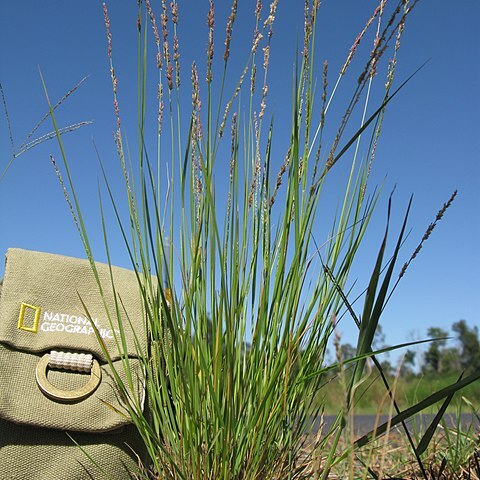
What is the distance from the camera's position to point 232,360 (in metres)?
1.05

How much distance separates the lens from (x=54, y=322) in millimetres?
1725

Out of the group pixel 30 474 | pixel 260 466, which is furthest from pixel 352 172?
pixel 30 474

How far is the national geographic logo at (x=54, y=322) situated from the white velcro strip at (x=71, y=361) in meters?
0.08

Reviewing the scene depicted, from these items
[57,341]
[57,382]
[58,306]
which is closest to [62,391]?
[57,382]

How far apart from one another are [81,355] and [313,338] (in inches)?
32.8

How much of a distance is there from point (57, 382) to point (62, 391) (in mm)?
35

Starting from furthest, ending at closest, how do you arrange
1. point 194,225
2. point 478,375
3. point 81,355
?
point 81,355
point 194,225
point 478,375

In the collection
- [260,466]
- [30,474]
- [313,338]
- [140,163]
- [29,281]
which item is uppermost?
[29,281]

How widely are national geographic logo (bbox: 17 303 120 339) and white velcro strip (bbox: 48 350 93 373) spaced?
0.25ft

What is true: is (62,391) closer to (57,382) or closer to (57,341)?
(57,382)

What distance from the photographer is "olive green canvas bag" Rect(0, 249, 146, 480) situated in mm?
1569

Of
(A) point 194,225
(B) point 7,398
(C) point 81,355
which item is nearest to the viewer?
(A) point 194,225

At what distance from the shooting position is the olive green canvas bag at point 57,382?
1569mm

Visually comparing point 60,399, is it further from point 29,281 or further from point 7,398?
point 29,281
